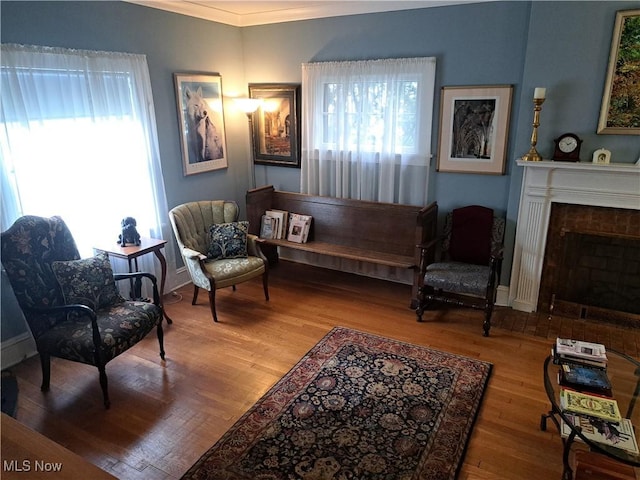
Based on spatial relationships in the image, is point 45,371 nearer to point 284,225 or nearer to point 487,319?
point 284,225

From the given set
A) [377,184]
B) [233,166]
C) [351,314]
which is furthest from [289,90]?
[351,314]

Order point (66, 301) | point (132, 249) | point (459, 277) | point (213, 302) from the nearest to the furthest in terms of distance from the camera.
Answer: point (66, 301), point (132, 249), point (459, 277), point (213, 302)

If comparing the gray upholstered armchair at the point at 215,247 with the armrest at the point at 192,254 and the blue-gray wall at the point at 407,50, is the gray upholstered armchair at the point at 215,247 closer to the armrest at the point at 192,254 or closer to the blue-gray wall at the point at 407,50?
the armrest at the point at 192,254

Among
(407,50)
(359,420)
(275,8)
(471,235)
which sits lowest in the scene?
(359,420)

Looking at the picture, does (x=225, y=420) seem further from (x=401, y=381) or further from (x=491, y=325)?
(x=491, y=325)

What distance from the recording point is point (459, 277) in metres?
3.68

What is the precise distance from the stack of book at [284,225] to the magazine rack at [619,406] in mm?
2777

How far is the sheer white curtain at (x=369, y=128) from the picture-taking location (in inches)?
164

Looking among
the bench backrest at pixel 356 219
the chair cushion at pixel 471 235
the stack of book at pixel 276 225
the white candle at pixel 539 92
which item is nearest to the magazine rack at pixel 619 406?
the chair cushion at pixel 471 235

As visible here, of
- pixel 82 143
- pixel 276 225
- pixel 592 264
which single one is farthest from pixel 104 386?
pixel 592 264

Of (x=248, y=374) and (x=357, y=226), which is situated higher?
(x=357, y=226)

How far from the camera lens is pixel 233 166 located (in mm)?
5152

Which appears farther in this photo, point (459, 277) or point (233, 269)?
point (233, 269)

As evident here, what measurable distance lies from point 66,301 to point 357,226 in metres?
2.68
